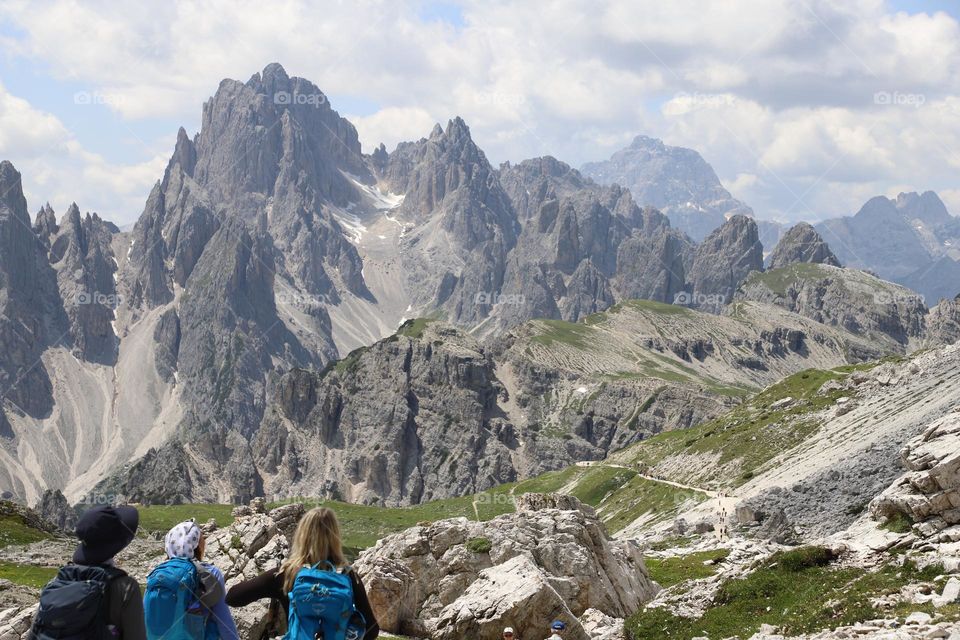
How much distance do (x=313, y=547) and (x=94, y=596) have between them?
3344mm

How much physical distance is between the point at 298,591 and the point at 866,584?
1957 centimetres

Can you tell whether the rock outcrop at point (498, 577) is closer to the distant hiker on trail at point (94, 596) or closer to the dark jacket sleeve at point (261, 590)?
the dark jacket sleeve at point (261, 590)

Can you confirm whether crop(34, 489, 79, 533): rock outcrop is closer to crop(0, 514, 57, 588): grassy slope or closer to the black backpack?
crop(0, 514, 57, 588): grassy slope

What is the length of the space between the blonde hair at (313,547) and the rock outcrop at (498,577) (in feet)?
54.3

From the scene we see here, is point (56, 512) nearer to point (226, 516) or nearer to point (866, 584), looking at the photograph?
point (226, 516)

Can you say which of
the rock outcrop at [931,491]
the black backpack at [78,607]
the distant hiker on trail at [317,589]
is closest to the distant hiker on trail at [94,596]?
the black backpack at [78,607]

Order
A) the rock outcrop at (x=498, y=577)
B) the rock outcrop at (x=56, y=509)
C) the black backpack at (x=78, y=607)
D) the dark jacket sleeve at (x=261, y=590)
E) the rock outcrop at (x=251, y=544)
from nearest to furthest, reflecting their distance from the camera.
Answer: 1. the black backpack at (x=78, y=607)
2. the dark jacket sleeve at (x=261, y=590)
3. the rock outcrop at (x=498, y=577)
4. the rock outcrop at (x=251, y=544)
5. the rock outcrop at (x=56, y=509)

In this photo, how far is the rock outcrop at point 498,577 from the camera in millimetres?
30484

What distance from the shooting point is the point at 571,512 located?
43.6 metres

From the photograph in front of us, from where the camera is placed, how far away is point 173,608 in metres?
14.2

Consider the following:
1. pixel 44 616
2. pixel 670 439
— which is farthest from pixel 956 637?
pixel 670 439

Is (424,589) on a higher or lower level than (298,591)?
lower

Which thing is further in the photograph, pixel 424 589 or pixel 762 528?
pixel 762 528

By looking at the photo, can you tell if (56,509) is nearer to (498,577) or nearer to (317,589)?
(498,577)
